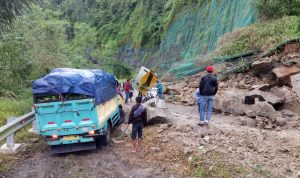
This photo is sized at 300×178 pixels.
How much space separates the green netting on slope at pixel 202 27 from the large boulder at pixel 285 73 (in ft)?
23.4

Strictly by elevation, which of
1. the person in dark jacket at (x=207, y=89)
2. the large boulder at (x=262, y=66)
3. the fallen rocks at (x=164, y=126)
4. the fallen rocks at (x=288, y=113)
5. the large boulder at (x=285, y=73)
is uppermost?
the large boulder at (x=262, y=66)

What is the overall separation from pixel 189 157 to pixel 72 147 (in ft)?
11.4

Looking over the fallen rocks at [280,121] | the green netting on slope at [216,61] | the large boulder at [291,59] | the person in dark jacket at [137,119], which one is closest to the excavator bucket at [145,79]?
the green netting on slope at [216,61]

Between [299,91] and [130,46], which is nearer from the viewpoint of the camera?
[299,91]

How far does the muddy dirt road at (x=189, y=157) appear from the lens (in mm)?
8508

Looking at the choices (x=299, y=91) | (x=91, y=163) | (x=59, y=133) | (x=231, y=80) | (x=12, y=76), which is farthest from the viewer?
(x=12, y=76)

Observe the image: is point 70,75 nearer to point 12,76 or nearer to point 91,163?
point 91,163

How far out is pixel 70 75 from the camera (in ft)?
36.0

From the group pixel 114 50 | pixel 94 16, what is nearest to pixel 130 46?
pixel 114 50

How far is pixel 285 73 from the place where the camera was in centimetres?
1461

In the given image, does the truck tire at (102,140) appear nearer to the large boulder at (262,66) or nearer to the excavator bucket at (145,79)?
the excavator bucket at (145,79)

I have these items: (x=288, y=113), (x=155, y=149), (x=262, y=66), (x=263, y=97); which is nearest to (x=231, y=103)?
(x=263, y=97)

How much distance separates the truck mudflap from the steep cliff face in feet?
47.2

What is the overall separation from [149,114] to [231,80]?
663 cm
